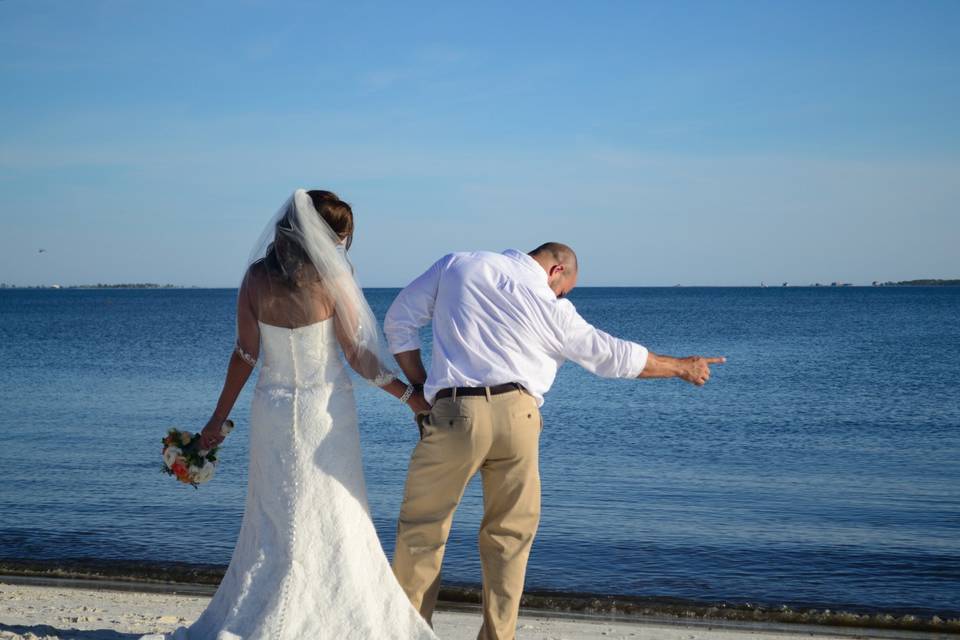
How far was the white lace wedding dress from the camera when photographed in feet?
13.3

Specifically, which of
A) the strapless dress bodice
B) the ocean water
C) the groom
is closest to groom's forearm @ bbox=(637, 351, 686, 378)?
the groom

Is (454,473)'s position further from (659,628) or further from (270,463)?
(659,628)

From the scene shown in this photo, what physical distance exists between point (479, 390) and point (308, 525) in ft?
2.94

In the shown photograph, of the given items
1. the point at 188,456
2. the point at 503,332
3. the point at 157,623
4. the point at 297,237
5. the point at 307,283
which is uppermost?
the point at 297,237

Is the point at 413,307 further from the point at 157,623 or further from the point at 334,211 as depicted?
the point at 157,623

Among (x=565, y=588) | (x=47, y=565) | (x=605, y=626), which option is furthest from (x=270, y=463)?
(x=47, y=565)

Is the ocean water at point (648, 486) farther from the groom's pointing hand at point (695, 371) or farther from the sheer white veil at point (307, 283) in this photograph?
the groom's pointing hand at point (695, 371)

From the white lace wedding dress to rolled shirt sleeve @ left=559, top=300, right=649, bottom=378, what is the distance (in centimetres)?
96

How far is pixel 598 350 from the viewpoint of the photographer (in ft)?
13.4

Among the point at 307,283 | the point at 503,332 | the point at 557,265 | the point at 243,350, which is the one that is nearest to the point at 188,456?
the point at 243,350

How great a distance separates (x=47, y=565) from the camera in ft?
26.1

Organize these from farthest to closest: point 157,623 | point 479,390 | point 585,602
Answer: point 585,602 → point 157,623 → point 479,390

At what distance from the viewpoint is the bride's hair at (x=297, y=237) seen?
411 centimetres

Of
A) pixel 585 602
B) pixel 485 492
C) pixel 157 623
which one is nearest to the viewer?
pixel 485 492
